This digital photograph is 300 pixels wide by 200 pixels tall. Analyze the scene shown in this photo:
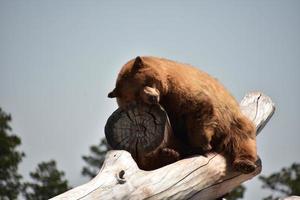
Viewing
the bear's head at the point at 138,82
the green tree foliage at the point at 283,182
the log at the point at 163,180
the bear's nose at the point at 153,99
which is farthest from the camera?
the green tree foliage at the point at 283,182

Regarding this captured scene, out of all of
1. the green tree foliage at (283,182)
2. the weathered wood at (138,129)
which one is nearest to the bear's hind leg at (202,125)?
the weathered wood at (138,129)

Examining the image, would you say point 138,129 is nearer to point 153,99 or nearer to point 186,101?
point 153,99

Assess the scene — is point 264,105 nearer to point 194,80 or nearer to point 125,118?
point 194,80

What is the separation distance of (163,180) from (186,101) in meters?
1.15

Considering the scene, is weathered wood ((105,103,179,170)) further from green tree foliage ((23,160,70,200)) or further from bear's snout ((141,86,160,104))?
green tree foliage ((23,160,70,200))

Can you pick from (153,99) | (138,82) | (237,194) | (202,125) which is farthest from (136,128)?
(237,194)

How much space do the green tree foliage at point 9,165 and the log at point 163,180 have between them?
21.8 meters

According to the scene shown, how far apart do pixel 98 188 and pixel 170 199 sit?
1.06 metres

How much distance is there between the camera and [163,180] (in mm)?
7270

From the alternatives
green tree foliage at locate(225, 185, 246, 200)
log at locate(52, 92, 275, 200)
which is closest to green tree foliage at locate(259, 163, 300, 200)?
green tree foliage at locate(225, 185, 246, 200)

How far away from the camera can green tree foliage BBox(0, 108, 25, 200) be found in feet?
95.3

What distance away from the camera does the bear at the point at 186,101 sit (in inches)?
312

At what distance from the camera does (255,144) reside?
8641 mm

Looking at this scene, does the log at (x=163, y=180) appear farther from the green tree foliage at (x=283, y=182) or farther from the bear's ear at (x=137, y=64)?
the green tree foliage at (x=283, y=182)
